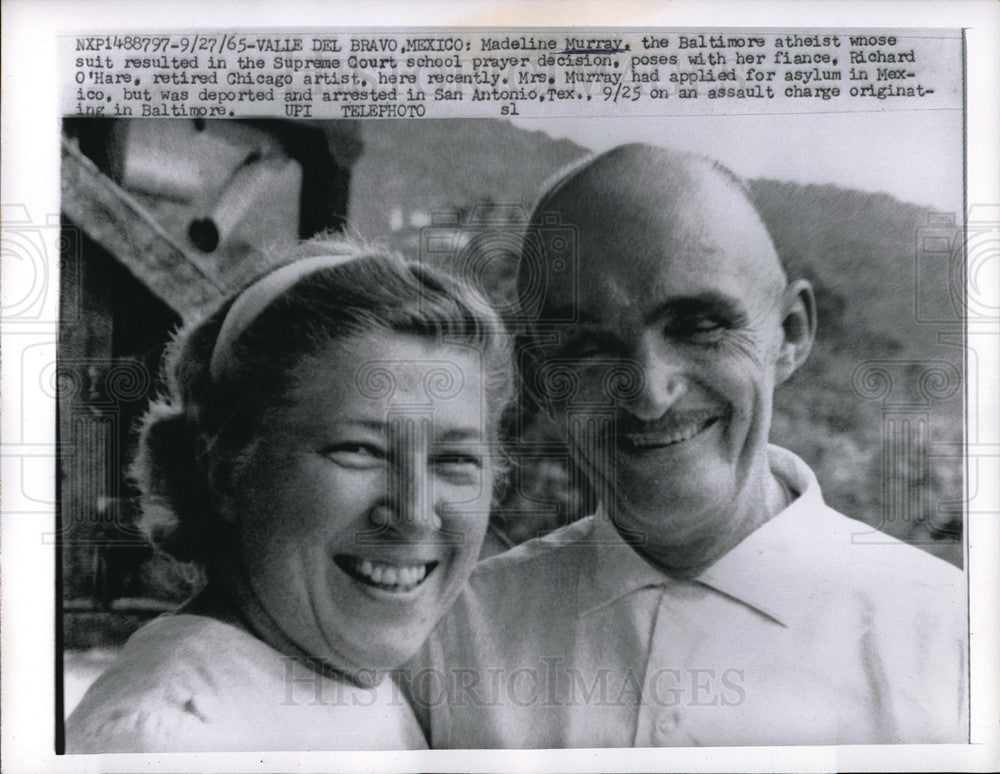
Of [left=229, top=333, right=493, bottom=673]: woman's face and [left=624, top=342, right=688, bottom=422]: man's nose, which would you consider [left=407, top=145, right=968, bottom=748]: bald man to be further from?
[left=229, top=333, right=493, bottom=673]: woman's face

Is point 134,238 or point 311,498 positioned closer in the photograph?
point 311,498

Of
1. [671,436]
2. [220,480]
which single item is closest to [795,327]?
[671,436]

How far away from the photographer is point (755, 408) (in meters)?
2.46

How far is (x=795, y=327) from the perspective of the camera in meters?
2.49

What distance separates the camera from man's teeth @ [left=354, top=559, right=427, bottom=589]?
94.5 inches

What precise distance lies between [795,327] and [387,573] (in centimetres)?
149

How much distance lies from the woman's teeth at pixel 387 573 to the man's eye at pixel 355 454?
291mm

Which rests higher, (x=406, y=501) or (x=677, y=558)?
(x=406, y=501)

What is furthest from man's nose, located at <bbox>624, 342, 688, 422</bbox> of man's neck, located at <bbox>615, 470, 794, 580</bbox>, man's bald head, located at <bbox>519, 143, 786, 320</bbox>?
man's neck, located at <bbox>615, 470, 794, 580</bbox>

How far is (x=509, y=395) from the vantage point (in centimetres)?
245

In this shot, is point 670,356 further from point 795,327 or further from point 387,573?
point 387,573

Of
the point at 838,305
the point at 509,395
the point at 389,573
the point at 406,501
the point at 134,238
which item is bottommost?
the point at 389,573

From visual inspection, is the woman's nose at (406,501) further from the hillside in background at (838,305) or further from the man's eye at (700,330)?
the man's eye at (700,330)

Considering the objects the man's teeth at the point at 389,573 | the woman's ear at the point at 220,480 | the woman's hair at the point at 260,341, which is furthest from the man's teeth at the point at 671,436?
the woman's ear at the point at 220,480
